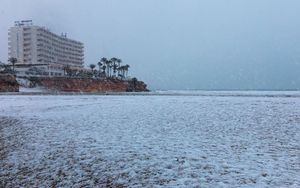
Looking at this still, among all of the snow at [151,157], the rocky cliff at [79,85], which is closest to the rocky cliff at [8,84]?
the rocky cliff at [79,85]

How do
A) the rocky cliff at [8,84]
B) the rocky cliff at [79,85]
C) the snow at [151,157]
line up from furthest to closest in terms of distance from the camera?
the rocky cliff at [79,85]
the rocky cliff at [8,84]
the snow at [151,157]

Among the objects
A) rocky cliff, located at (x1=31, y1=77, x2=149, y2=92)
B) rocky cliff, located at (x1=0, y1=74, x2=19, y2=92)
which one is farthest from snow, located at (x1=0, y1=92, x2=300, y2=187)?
rocky cliff, located at (x1=31, y1=77, x2=149, y2=92)

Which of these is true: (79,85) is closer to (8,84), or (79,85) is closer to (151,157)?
(8,84)

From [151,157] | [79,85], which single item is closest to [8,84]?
[79,85]

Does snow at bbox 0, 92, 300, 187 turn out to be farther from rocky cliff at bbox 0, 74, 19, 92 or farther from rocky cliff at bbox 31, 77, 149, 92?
rocky cliff at bbox 31, 77, 149, 92

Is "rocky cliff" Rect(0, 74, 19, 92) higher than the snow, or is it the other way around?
"rocky cliff" Rect(0, 74, 19, 92)

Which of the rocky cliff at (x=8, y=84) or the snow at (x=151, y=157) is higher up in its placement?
the rocky cliff at (x=8, y=84)

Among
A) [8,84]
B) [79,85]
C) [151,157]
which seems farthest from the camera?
[79,85]

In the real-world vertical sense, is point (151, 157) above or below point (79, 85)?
below

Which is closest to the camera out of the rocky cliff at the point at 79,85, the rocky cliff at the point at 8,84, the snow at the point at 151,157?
the snow at the point at 151,157

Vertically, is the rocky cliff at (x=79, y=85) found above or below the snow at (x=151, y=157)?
above

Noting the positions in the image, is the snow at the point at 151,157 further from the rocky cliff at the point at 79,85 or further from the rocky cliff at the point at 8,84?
the rocky cliff at the point at 79,85

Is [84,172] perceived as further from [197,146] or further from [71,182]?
[197,146]

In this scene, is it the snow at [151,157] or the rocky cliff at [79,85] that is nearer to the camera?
the snow at [151,157]
